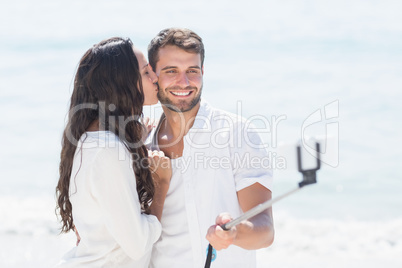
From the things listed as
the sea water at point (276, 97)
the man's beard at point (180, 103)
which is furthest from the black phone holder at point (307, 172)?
the sea water at point (276, 97)

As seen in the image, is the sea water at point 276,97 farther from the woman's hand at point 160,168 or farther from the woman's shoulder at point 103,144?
the woman's shoulder at point 103,144

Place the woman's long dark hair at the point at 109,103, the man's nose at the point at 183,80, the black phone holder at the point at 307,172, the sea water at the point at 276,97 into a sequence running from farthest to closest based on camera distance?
the sea water at the point at 276,97 → the man's nose at the point at 183,80 → the woman's long dark hair at the point at 109,103 → the black phone holder at the point at 307,172

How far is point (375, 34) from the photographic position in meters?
15.6

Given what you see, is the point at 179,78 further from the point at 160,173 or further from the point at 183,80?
the point at 160,173

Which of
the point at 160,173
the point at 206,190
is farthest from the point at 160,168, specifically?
the point at 206,190

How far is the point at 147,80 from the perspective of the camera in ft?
10.3

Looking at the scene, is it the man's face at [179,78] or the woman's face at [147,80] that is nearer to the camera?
the woman's face at [147,80]

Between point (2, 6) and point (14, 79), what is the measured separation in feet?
12.0

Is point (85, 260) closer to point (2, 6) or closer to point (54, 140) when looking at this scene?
point (54, 140)

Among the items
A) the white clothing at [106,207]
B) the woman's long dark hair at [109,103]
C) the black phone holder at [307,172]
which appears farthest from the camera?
the woman's long dark hair at [109,103]

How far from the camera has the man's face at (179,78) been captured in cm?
333

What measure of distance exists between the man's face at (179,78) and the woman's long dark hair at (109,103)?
1.37ft

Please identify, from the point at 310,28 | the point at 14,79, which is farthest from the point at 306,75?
the point at 14,79

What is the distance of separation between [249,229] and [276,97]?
11633 millimetres
